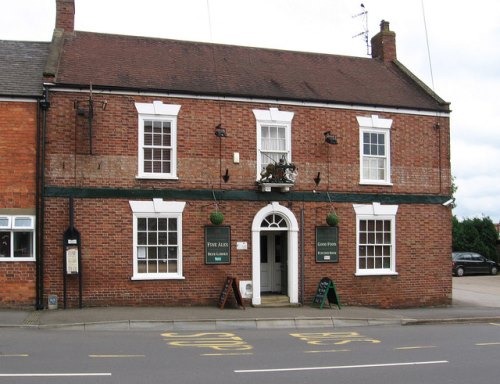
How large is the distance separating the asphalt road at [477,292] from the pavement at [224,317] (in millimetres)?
2259

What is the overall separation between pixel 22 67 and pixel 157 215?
5707 millimetres

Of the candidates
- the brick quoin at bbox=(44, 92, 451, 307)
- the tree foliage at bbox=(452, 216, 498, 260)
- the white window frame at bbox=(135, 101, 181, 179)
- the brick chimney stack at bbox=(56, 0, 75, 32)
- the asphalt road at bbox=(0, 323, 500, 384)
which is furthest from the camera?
the tree foliage at bbox=(452, 216, 498, 260)

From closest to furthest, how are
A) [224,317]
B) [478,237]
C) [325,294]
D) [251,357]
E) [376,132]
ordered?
[251,357]
[224,317]
[325,294]
[376,132]
[478,237]

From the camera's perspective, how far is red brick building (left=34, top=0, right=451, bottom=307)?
16.3 m

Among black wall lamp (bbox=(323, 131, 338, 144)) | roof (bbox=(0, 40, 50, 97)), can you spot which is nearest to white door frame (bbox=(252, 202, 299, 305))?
black wall lamp (bbox=(323, 131, 338, 144))

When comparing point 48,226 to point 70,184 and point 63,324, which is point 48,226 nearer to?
point 70,184

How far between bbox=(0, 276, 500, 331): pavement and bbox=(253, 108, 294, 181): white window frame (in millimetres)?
4041

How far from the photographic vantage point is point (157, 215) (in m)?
16.9

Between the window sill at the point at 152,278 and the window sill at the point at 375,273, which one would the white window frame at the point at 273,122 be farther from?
the window sill at the point at 375,273

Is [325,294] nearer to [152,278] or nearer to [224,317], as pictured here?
[224,317]

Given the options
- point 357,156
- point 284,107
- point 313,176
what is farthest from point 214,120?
point 357,156

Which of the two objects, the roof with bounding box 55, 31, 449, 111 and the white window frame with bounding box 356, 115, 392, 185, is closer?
the roof with bounding box 55, 31, 449, 111

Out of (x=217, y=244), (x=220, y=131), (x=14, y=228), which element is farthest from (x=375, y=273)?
(x=14, y=228)

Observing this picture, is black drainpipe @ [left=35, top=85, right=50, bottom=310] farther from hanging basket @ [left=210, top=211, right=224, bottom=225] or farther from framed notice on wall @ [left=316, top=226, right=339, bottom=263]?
framed notice on wall @ [left=316, top=226, right=339, bottom=263]
